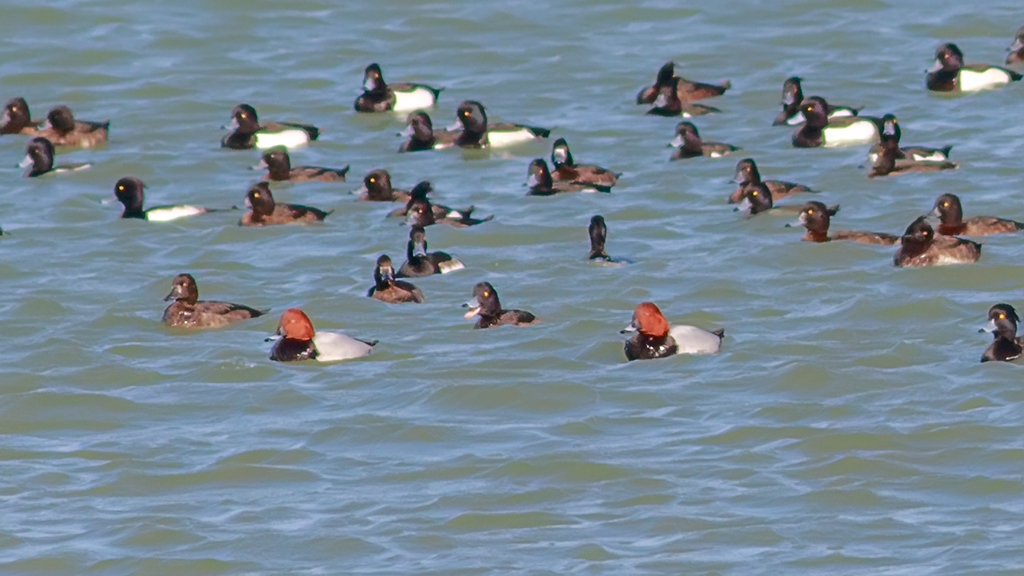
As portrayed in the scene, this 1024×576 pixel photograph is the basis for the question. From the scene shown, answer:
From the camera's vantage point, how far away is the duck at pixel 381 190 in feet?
68.3

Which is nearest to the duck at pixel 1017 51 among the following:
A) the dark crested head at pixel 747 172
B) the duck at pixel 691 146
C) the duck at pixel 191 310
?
the duck at pixel 691 146

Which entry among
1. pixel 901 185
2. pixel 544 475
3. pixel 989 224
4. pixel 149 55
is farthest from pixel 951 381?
pixel 149 55

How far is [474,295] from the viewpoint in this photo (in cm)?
1692

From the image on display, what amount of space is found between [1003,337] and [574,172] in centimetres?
697

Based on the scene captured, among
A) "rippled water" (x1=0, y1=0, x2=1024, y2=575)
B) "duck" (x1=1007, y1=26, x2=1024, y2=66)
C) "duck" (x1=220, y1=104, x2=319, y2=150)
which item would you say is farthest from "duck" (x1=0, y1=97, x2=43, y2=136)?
"duck" (x1=1007, y1=26, x2=1024, y2=66)

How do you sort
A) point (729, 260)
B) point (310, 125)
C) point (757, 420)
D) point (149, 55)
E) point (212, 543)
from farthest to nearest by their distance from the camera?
point (149, 55), point (310, 125), point (729, 260), point (757, 420), point (212, 543)

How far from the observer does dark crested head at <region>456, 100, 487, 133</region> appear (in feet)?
75.3

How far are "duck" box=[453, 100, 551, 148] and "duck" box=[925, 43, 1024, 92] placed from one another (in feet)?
15.4

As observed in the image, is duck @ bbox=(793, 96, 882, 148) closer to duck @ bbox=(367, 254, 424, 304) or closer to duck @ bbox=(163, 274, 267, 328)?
duck @ bbox=(367, 254, 424, 304)

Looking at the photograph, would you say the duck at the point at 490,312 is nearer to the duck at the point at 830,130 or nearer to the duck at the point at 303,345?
the duck at the point at 303,345

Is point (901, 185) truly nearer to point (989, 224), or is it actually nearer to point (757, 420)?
point (989, 224)

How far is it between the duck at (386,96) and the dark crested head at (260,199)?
15.8 feet

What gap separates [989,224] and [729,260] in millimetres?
2324

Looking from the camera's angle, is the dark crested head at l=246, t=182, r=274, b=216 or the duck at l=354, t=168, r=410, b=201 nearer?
the dark crested head at l=246, t=182, r=274, b=216
